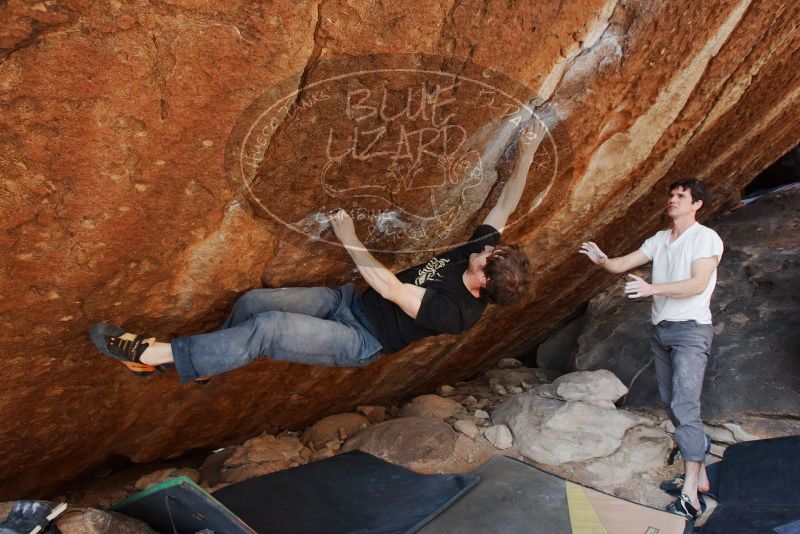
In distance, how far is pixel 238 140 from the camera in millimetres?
2008

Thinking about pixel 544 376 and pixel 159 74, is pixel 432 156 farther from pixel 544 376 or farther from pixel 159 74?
pixel 544 376

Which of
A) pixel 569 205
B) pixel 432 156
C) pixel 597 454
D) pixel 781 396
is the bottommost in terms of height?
pixel 597 454

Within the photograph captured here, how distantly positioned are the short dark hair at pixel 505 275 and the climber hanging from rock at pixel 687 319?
60 centimetres

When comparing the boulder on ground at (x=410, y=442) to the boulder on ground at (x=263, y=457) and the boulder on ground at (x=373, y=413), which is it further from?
the boulder on ground at (x=373, y=413)

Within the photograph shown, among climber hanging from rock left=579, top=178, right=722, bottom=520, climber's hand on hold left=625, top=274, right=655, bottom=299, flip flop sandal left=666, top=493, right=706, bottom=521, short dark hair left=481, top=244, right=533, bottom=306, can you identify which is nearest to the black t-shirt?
short dark hair left=481, top=244, right=533, bottom=306

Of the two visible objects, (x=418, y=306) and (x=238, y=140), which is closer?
(x=238, y=140)

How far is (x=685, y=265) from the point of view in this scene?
2850 millimetres

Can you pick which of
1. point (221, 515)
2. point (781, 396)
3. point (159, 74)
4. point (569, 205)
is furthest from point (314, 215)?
point (781, 396)

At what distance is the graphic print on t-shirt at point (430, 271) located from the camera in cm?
264

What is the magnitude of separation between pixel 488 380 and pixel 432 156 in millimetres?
2987

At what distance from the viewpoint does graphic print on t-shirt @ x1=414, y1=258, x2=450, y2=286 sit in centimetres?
264

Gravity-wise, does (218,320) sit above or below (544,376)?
below

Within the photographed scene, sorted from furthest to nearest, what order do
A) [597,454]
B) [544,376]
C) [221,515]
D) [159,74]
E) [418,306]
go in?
[544,376], [597,454], [418,306], [221,515], [159,74]

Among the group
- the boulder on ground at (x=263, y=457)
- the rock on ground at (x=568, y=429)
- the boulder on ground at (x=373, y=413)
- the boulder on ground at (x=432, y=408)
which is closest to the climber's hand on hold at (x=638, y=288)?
the rock on ground at (x=568, y=429)
